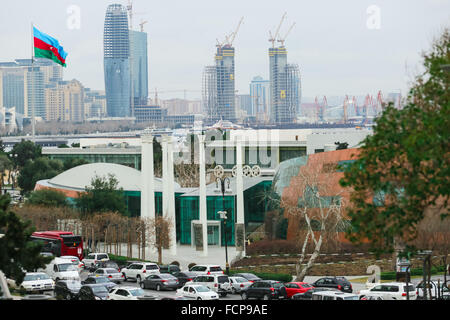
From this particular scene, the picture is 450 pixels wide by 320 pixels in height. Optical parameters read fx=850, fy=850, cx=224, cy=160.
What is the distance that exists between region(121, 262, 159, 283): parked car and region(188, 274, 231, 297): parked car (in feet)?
18.9

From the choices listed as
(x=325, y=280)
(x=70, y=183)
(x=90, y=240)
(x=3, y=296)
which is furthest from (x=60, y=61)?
(x=3, y=296)

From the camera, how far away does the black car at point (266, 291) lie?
34312 mm

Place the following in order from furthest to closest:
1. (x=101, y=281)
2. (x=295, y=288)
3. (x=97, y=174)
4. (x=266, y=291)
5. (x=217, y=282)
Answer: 1. (x=97, y=174)
2. (x=101, y=281)
3. (x=217, y=282)
4. (x=295, y=288)
5. (x=266, y=291)

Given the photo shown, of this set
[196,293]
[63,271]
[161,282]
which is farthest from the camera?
[63,271]

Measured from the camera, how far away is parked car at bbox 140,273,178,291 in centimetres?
3884

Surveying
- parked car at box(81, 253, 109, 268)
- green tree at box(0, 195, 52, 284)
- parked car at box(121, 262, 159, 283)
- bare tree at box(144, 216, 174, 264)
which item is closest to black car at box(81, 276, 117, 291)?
parked car at box(121, 262, 159, 283)

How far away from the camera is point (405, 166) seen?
1823 centimetres

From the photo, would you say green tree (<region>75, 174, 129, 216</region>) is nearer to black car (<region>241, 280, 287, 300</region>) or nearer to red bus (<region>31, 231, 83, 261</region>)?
red bus (<region>31, 231, 83, 261</region>)

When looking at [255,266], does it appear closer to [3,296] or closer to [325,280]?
[325,280]

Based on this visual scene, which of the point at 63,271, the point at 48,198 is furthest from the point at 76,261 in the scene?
the point at 48,198

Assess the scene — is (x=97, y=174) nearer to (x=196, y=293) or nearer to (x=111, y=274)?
(x=111, y=274)

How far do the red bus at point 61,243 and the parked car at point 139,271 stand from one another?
237 inches

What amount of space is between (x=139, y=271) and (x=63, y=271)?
14.3 ft

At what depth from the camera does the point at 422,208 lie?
18.1m
